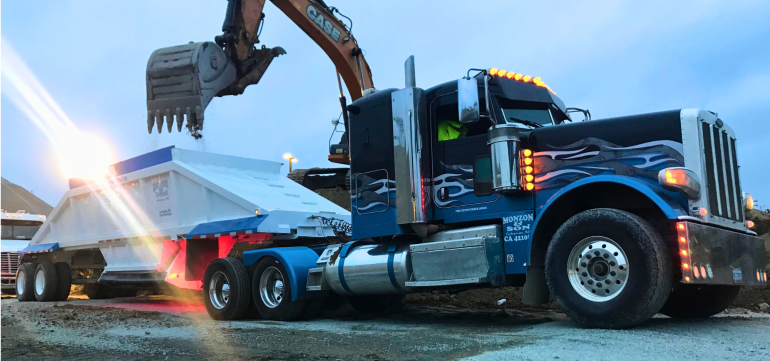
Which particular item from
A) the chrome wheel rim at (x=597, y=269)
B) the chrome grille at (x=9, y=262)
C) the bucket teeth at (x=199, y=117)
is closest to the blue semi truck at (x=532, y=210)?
the chrome wheel rim at (x=597, y=269)

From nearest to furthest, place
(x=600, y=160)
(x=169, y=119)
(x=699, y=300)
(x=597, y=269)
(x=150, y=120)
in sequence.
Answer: (x=597, y=269) → (x=600, y=160) → (x=699, y=300) → (x=169, y=119) → (x=150, y=120)

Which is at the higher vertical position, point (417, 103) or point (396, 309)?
point (417, 103)

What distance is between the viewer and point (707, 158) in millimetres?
6277

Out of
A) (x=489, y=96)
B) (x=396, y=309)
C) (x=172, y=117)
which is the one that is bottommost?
(x=396, y=309)

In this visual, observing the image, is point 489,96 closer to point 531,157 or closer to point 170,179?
point 531,157

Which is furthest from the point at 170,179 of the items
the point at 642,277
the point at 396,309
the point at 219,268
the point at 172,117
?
the point at 642,277

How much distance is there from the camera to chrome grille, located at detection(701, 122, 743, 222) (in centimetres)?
627

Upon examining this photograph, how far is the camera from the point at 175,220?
36.8 ft

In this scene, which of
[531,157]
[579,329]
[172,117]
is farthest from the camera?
[172,117]

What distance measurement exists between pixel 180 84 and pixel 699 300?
30.1 feet

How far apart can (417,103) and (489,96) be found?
888 millimetres

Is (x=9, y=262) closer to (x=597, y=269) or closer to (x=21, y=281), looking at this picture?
(x=21, y=281)

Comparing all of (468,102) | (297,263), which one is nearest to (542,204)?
(468,102)

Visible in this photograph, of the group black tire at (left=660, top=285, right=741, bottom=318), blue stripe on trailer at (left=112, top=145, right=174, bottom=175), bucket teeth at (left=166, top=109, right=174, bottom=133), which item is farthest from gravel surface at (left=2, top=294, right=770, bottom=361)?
bucket teeth at (left=166, top=109, right=174, bottom=133)
